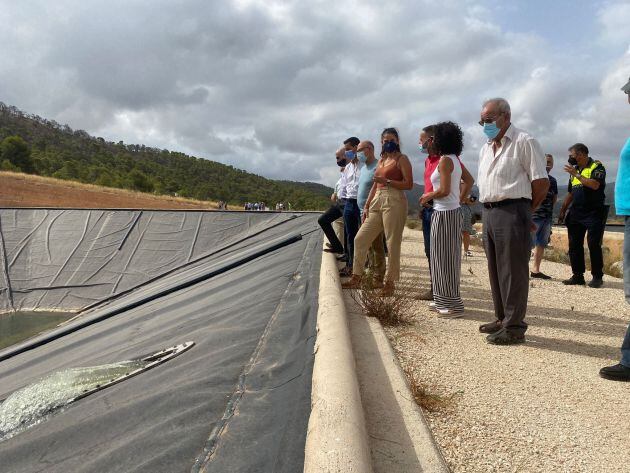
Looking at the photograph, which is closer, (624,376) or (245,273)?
(624,376)

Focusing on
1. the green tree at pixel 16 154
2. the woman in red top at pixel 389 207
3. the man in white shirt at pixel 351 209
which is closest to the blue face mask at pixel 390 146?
the woman in red top at pixel 389 207

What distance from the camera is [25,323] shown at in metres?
9.27

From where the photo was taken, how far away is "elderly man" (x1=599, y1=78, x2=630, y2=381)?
265 cm

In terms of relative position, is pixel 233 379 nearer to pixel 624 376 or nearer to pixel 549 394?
pixel 549 394

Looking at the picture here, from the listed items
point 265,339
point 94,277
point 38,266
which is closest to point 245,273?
point 265,339

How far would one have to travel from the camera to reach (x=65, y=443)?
195cm

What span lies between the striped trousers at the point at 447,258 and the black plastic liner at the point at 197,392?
1.12 meters

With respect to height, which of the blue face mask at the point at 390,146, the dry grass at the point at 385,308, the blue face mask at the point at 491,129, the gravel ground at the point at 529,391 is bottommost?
the gravel ground at the point at 529,391

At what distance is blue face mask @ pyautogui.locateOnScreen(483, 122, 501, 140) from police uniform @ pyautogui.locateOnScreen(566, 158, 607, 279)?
303 centimetres

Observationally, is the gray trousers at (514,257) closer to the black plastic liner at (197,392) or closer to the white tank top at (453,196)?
the white tank top at (453,196)

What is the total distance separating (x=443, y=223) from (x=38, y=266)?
31.8 ft

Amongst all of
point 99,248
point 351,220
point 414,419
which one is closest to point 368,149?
point 351,220

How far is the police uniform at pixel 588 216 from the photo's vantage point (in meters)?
5.67

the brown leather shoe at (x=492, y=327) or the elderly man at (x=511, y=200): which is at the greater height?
the elderly man at (x=511, y=200)
